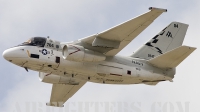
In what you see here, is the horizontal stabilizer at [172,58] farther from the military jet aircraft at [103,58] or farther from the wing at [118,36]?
the wing at [118,36]

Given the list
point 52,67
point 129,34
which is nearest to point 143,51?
point 129,34

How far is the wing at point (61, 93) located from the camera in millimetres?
48375

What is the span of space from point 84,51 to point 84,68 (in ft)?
4.52

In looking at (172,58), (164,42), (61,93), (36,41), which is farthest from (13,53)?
(164,42)

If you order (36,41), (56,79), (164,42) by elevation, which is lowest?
(56,79)

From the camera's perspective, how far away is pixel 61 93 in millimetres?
48875

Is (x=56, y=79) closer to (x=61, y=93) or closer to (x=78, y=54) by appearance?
(x=61, y=93)

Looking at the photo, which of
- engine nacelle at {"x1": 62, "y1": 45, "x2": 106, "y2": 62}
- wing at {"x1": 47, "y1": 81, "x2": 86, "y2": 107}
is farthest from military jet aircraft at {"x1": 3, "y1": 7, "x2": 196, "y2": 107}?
wing at {"x1": 47, "y1": 81, "x2": 86, "y2": 107}

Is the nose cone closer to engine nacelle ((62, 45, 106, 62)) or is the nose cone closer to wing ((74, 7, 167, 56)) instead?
engine nacelle ((62, 45, 106, 62))

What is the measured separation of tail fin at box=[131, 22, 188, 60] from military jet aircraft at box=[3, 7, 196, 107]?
0.25ft

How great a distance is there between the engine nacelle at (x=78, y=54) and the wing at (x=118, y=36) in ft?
2.32

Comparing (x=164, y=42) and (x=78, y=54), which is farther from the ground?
(x=164, y=42)

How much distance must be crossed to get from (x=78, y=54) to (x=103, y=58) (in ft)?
6.70

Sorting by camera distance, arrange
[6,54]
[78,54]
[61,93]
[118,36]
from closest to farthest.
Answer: [78,54], [6,54], [118,36], [61,93]
